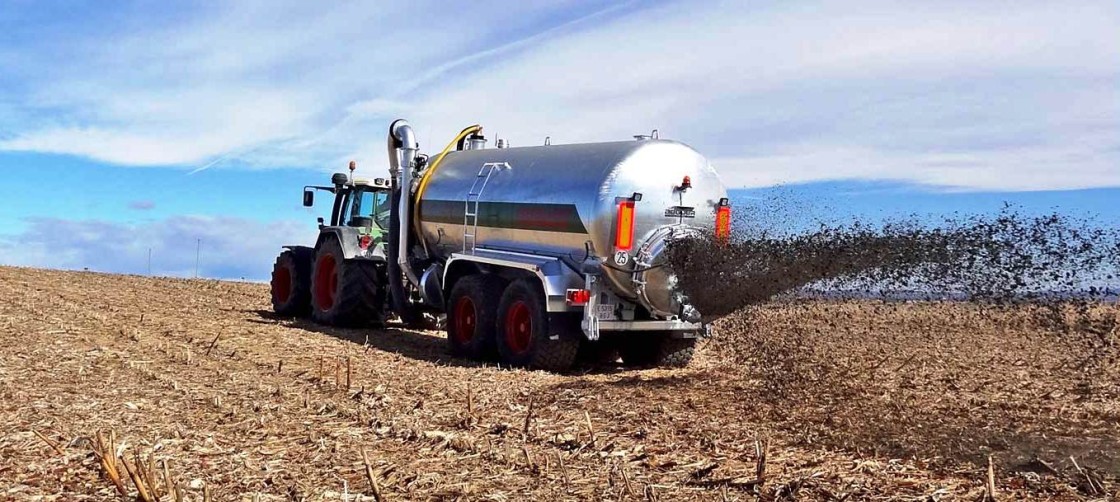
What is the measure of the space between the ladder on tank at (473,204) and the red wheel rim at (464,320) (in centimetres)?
68

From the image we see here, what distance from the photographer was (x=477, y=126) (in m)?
14.4

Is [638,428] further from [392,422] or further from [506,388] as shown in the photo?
[506,388]

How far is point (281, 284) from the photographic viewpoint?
57.0 feet

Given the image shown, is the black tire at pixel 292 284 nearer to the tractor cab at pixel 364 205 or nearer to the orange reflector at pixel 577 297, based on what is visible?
the tractor cab at pixel 364 205

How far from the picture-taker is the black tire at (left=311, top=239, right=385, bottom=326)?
1516 centimetres

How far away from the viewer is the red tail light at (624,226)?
35.1 feet

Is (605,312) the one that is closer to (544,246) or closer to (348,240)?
(544,246)

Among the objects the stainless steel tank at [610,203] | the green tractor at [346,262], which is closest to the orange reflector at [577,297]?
the stainless steel tank at [610,203]

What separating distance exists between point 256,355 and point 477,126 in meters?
4.80

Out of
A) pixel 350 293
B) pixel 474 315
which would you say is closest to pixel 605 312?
pixel 474 315

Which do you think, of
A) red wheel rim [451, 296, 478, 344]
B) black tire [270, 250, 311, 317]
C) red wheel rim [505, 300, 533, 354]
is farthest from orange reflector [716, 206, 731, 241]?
black tire [270, 250, 311, 317]

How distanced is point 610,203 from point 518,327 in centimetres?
200

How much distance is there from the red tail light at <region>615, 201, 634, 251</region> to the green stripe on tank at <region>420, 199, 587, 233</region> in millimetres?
461

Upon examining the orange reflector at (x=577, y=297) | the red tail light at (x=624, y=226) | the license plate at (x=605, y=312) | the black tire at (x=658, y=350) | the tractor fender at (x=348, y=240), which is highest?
the red tail light at (x=624, y=226)
